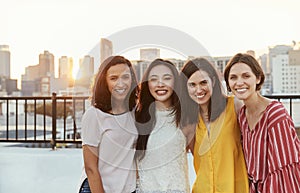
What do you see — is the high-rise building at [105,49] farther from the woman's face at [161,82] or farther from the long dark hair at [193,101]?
the long dark hair at [193,101]

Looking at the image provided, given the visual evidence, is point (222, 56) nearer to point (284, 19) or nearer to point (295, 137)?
point (295, 137)

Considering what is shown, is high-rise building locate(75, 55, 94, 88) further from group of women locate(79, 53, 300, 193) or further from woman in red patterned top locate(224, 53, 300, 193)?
woman in red patterned top locate(224, 53, 300, 193)

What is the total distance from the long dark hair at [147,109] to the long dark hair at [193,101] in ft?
0.11

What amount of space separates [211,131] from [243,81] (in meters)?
0.24

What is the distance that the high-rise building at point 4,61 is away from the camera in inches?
172

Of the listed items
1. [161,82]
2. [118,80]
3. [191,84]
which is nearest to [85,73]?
[118,80]

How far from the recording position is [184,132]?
150 cm

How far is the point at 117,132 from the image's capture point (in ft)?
4.55

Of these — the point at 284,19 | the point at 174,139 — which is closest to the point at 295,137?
the point at 174,139

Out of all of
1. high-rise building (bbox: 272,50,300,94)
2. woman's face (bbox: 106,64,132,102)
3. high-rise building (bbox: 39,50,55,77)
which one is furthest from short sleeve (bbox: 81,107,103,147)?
high-rise building (bbox: 272,50,300,94)

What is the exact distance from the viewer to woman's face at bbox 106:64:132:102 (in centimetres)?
141

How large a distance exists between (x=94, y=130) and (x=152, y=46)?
1.54ft

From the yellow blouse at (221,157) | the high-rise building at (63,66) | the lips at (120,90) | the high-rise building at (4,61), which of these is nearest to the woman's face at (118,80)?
the lips at (120,90)

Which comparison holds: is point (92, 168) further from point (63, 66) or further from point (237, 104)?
point (63, 66)
